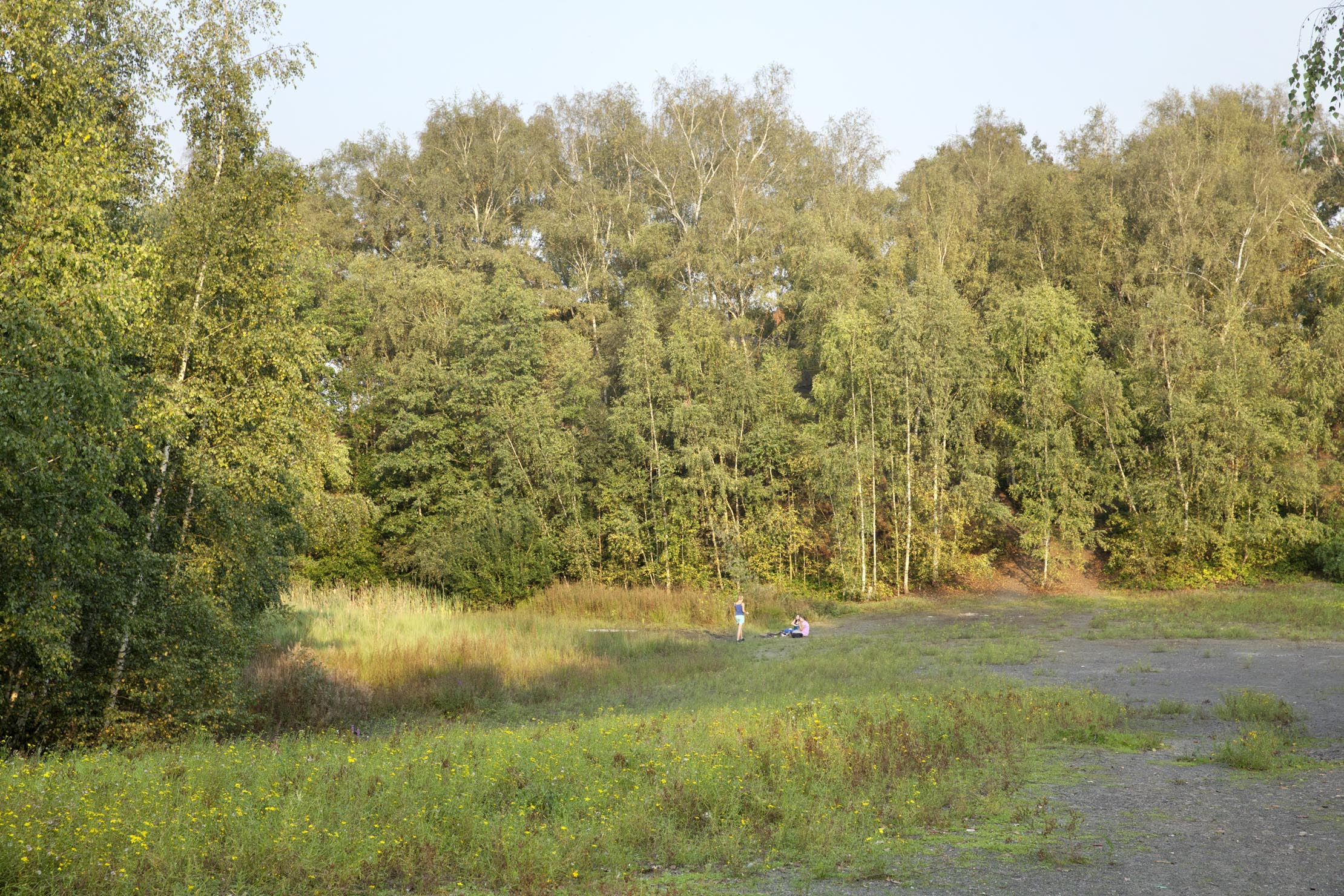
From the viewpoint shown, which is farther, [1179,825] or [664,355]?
[664,355]

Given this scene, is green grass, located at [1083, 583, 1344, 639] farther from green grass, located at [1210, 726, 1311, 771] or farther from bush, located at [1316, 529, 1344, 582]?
green grass, located at [1210, 726, 1311, 771]

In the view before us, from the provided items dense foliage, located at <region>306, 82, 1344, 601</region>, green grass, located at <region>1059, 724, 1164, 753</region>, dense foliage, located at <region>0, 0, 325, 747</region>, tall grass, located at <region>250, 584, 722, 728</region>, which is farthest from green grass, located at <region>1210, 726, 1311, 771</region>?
dense foliage, located at <region>306, 82, 1344, 601</region>

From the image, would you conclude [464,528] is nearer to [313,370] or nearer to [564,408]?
[564,408]

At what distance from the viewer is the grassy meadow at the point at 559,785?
6.29 metres

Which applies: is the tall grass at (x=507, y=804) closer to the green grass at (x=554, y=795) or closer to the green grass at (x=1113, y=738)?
the green grass at (x=554, y=795)

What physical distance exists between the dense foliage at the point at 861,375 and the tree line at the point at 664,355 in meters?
0.17

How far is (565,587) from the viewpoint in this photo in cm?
3475

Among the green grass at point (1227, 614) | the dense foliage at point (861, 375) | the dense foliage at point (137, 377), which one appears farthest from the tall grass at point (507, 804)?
the dense foliage at point (861, 375)

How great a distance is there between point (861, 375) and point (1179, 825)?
28887 millimetres

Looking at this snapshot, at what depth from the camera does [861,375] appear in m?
35.8

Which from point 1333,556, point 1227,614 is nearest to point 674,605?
point 1227,614

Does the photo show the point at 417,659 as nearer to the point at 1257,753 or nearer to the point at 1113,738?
the point at 1113,738

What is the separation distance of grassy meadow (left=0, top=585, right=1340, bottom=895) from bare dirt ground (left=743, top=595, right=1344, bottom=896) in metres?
0.30

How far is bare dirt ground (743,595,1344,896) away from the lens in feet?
20.8
